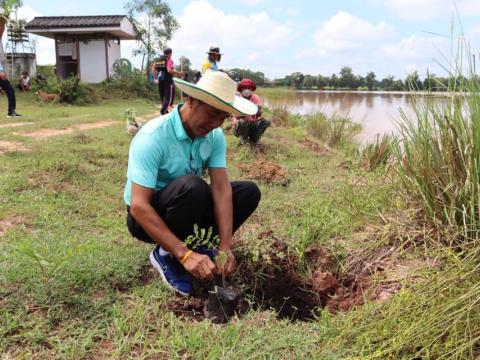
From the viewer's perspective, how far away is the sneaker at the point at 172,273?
2.02m

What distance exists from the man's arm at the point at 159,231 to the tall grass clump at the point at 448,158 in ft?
3.49

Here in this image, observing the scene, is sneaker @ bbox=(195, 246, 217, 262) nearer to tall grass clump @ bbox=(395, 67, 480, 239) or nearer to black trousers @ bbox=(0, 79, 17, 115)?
tall grass clump @ bbox=(395, 67, 480, 239)

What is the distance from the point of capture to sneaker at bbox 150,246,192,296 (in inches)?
79.6

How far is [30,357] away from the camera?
152 centimetres

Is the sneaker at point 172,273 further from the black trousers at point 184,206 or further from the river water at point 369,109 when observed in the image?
the river water at point 369,109

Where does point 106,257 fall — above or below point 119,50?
below

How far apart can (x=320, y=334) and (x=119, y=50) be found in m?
18.2

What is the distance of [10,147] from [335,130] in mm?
5073

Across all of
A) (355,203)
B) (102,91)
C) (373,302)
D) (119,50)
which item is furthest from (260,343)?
(119,50)

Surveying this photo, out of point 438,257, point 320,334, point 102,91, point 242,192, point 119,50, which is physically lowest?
point 320,334

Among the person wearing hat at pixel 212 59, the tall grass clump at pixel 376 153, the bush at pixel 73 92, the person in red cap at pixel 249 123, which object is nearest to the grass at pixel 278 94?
the person wearing hat at pixel 212 59

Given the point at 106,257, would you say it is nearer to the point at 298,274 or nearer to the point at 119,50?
the point at 298,274

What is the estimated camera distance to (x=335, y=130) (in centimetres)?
757

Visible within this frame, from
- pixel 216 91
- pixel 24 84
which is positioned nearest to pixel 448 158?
pixel 216 91
